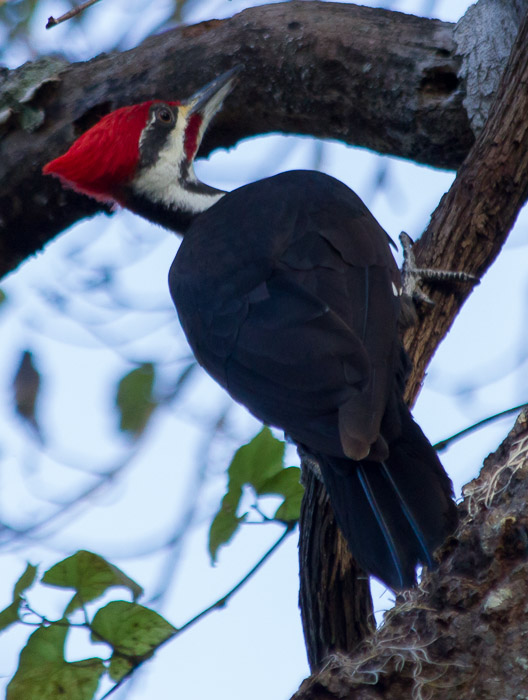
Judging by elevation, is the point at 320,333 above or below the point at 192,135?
below

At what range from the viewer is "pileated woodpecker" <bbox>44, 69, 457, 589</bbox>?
209 centimetres

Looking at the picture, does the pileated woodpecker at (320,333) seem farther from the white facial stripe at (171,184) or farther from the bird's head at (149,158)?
the white facial stripe at (171,184)

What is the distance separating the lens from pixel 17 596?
2.13 meters

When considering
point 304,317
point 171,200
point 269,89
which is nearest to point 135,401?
point 304,317

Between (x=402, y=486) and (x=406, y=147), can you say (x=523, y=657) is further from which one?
(x=406, y=147)

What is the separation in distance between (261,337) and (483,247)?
68 centimetres

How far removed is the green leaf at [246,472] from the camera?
237cm

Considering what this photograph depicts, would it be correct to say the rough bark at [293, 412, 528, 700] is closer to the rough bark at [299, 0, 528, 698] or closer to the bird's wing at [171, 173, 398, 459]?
the bird's wing at [171, 173, 398, 459]

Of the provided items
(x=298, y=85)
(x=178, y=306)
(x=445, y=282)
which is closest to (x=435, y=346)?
(x=445, y=282)

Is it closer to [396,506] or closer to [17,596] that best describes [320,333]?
[396,506]

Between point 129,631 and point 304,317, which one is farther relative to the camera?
point 304,317

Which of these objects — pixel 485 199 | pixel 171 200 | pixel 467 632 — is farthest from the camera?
pixel 171 200

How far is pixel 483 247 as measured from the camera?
102 inches

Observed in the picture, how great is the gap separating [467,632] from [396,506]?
0.73 metres
